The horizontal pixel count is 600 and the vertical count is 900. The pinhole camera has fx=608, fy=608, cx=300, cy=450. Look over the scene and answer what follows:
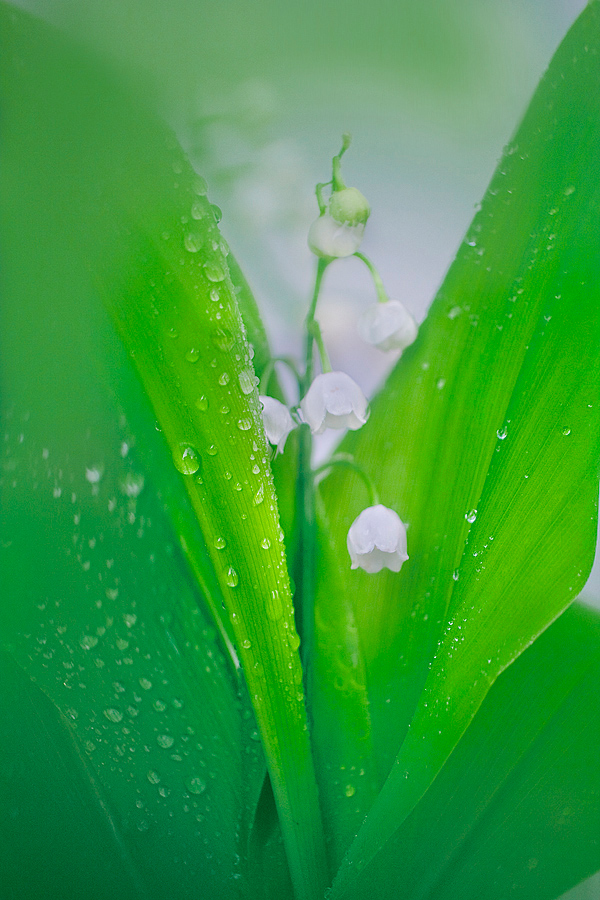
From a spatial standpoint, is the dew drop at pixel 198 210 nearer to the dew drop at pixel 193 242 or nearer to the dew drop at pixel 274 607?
the dew drop at pixel 193 242

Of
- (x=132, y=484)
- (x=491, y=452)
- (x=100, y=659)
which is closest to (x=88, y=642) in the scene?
(x=100, y=659)

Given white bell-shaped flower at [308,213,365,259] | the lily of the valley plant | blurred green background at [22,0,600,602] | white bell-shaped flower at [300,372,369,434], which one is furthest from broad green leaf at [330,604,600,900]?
white bell-shaped flower at [308,213,365,259]

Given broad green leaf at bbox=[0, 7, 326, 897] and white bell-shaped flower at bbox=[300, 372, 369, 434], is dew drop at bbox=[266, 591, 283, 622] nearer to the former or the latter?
broad green leaf at bbox=[0, 7, 326, 897]

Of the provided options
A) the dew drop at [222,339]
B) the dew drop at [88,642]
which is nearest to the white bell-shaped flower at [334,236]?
the dew drop at [222,339]

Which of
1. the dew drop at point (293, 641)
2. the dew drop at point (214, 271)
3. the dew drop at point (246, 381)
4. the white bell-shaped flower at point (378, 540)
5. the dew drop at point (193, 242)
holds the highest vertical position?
the dew drop at point (193, 242)

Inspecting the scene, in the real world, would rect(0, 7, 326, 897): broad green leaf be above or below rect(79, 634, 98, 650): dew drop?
above

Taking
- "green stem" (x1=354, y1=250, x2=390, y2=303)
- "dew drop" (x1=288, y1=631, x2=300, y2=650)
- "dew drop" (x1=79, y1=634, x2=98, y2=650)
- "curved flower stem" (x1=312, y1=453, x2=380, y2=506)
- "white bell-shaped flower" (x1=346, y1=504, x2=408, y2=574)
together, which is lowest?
"dew drop" (x1=288, y1=631, x2=300, y2=650)

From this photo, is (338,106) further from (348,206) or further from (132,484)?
(132,484)

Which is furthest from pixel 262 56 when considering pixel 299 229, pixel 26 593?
pixel 26 593
